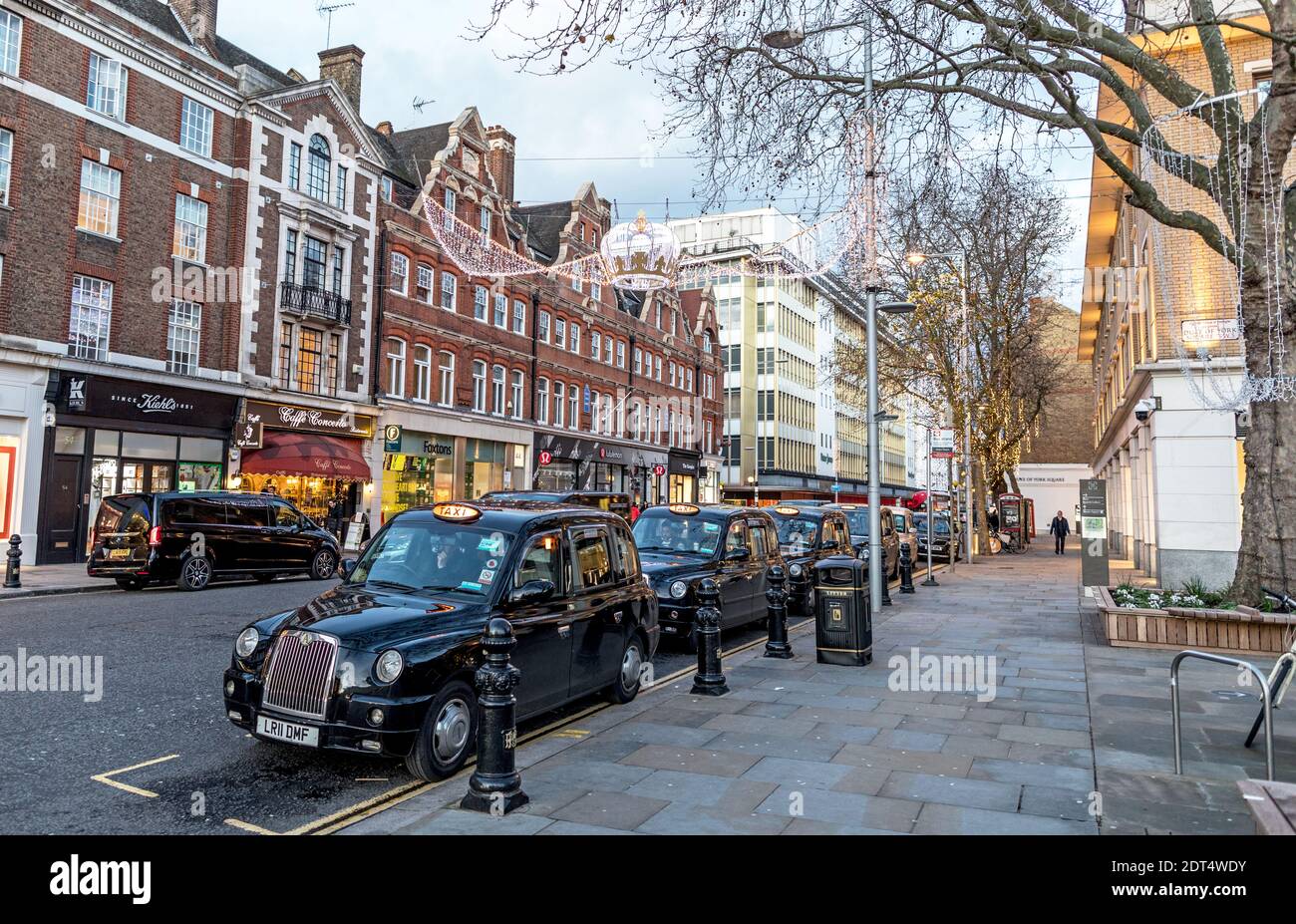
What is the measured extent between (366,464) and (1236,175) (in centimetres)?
2505

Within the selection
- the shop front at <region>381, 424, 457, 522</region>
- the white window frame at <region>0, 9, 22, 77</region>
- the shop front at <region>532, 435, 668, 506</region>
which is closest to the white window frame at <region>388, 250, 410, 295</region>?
the shop front at <region>381, 424, 457, 522</region>

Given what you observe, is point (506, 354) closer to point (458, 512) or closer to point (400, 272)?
point (400, 272)

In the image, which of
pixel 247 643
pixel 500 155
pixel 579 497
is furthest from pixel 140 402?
pixel 500 155

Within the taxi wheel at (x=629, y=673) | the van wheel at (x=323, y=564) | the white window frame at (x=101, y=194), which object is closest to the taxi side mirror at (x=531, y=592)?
the taxi wheel at (x=629, y=673)

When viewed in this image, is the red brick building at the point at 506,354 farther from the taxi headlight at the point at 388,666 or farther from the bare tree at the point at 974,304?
the taxi headlight at the point at 388,666

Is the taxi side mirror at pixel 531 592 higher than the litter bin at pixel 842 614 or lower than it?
higher

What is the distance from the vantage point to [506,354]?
35938 millimetres

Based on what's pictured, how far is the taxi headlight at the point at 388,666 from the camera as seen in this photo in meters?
5.02

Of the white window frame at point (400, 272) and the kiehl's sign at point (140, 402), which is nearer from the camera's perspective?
the kiehl's sign at point (140, 402)

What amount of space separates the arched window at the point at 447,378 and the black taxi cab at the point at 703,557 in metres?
22.1
